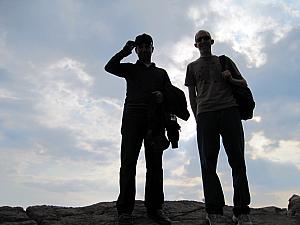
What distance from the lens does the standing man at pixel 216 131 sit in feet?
17.5

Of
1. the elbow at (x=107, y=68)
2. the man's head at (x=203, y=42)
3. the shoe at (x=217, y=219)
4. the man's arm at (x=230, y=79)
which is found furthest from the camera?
the elbow at (x=107, y=68)

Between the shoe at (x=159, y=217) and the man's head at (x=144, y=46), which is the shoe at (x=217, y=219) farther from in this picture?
the man's head at (x=144, y=46)

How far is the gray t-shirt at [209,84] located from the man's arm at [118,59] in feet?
2.95

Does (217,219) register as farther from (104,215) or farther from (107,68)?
(107,68)

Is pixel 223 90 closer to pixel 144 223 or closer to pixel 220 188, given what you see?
pixel 220 188

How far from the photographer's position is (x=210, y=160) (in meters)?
5.44

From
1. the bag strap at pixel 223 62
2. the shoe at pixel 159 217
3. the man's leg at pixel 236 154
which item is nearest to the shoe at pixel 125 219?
the shoe at pixel 159 217

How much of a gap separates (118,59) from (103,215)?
261 cm

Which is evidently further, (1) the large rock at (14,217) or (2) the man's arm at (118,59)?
→ (1) the large rock at (14,217)

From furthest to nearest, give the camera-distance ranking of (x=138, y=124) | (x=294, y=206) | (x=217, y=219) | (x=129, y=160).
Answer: (x=294, y=206) → (x=138, y=124) → (x=129, y=160) → (x=217, y=219)

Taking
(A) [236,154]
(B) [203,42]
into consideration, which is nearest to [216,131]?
(A) [236,154]

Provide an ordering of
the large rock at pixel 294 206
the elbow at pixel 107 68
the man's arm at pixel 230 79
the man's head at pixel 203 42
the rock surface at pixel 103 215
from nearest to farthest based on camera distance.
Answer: the man's arm at pixel 230 79
the man's head at pixel 203 42
the elbow at pixel 107 68
the rock surface at pixel 103 215
the large rock at pixel 294 206

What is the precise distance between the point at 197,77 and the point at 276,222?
8.74 ft

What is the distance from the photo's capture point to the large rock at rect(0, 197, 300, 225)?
632 centimetres
